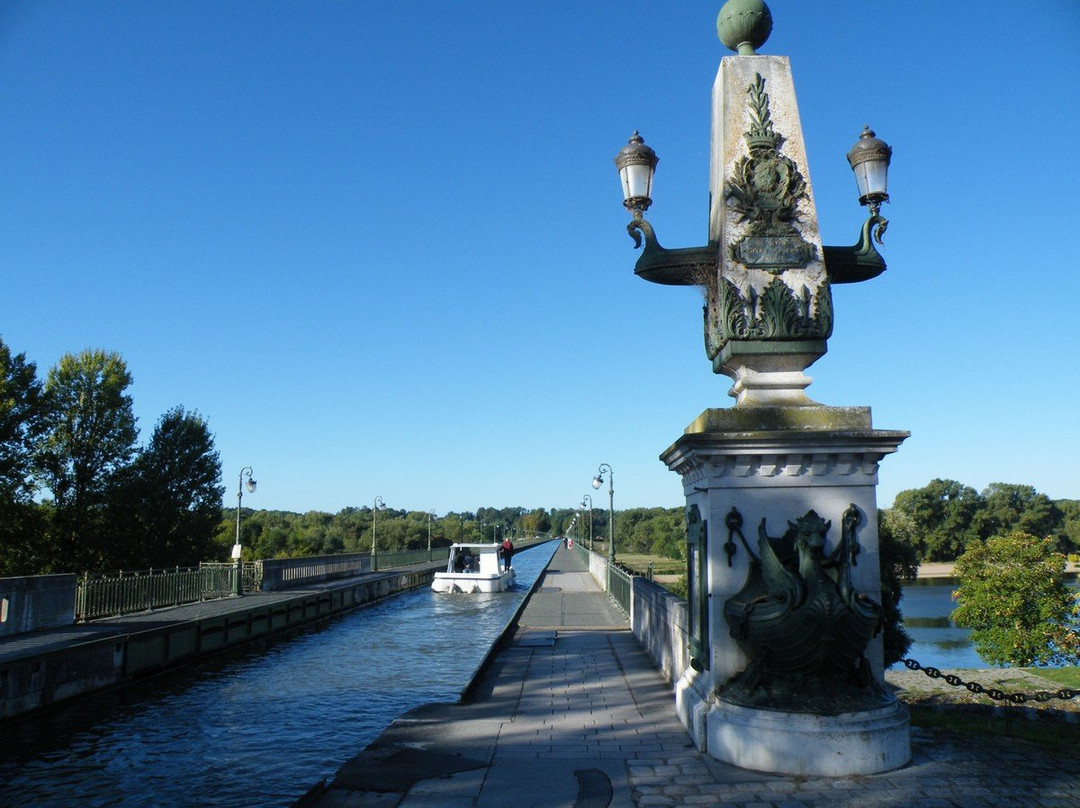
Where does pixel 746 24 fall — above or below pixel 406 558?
above

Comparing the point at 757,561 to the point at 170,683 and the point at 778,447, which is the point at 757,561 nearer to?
the point at 778,447

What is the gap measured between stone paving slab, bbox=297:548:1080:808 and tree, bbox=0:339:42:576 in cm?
3120

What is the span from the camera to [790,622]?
669 centimetres

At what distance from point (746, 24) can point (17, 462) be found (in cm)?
3532

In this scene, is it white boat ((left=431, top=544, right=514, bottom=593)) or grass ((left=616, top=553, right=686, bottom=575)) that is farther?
grass ((left=616, top=553, right=686, bottom=575))

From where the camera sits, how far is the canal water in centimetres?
802

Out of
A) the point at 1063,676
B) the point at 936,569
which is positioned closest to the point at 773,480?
the point at 1063,676

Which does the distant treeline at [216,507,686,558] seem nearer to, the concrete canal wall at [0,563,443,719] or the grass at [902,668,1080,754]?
the concrete canal wall at [0,563,443,719]

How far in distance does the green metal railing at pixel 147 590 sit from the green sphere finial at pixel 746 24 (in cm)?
1873

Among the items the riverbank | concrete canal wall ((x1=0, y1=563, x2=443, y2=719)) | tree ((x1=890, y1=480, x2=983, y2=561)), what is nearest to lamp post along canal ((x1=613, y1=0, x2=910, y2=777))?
concrete canal wall ((x1=0, y1=563, x2=443, y2=719))

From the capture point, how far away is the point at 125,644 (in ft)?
44.9

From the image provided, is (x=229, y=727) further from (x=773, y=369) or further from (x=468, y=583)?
(x=468, y=583)

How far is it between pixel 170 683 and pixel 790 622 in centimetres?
1182

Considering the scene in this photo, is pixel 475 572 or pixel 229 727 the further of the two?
pixel 475 572
